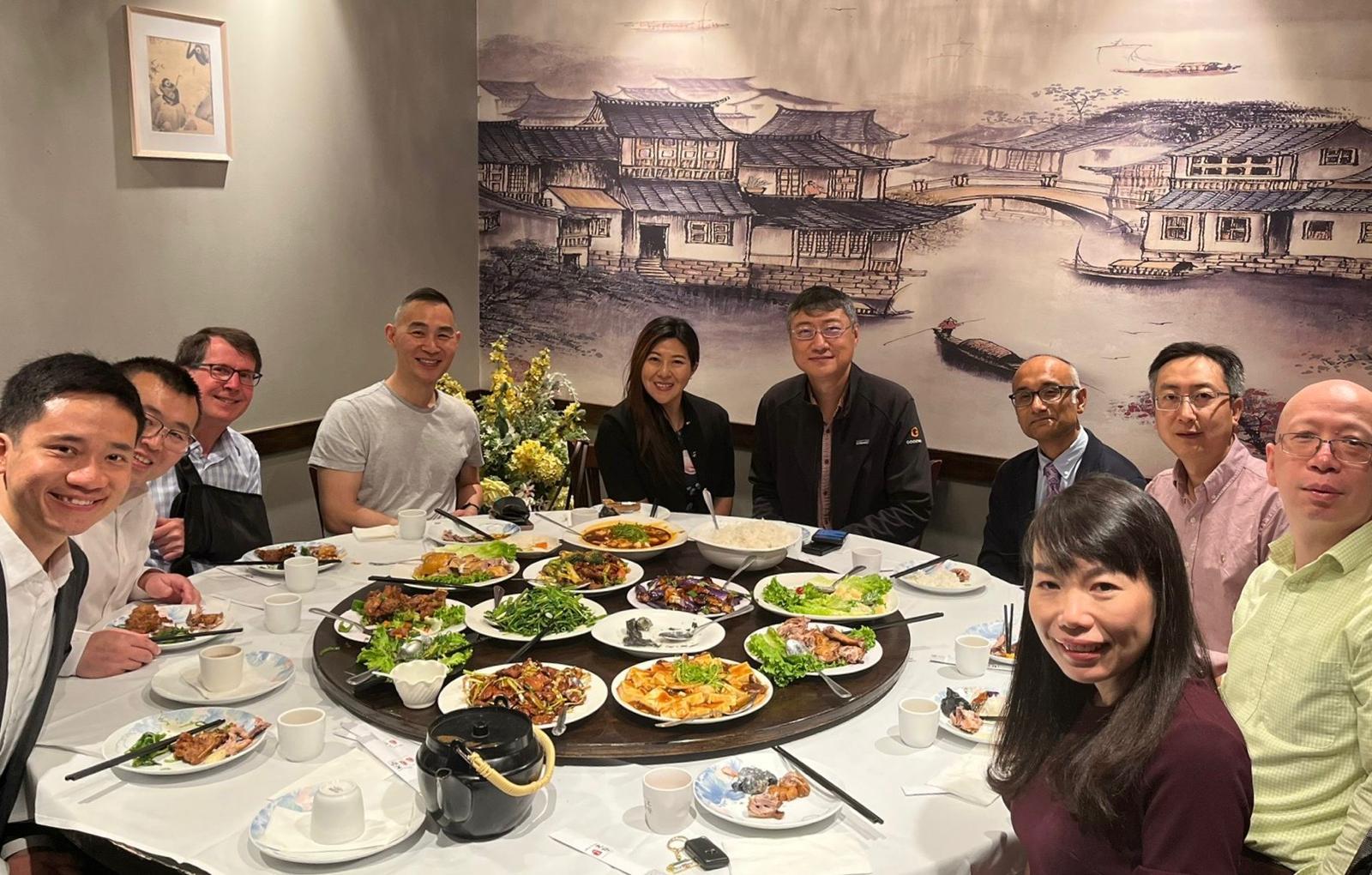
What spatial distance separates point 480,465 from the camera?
397cm

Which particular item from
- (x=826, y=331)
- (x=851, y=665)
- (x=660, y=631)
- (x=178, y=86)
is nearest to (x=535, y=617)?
(x=660, y=631)

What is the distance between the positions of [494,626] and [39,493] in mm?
912

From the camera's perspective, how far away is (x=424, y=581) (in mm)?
2590

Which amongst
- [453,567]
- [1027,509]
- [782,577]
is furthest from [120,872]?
[1027,509]

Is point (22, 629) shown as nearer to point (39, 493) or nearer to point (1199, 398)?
point (39, 493)

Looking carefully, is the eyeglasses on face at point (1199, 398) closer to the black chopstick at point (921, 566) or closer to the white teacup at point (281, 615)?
the black chopstick at point (921, 566)

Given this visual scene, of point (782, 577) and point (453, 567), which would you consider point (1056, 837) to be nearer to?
point (782, 577)

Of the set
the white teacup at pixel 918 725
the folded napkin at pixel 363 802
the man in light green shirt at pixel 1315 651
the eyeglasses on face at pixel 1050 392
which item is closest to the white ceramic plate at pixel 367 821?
the folded napkin at pixel 363 802

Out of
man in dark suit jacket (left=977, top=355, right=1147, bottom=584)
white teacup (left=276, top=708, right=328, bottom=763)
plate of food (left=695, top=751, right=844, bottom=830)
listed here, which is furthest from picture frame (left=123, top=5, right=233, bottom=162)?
plate of food (left=695, top=751, right=844, bottom=830)

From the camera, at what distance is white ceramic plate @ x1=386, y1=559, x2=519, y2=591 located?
2.58 metres

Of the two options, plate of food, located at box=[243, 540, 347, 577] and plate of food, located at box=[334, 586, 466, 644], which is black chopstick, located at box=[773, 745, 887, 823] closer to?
plate of food, located at box=[334, 586, 466, 644]

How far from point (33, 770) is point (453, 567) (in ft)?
3.49

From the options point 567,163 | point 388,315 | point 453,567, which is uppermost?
point 567,163

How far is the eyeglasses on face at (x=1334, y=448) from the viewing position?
70.9 inches
